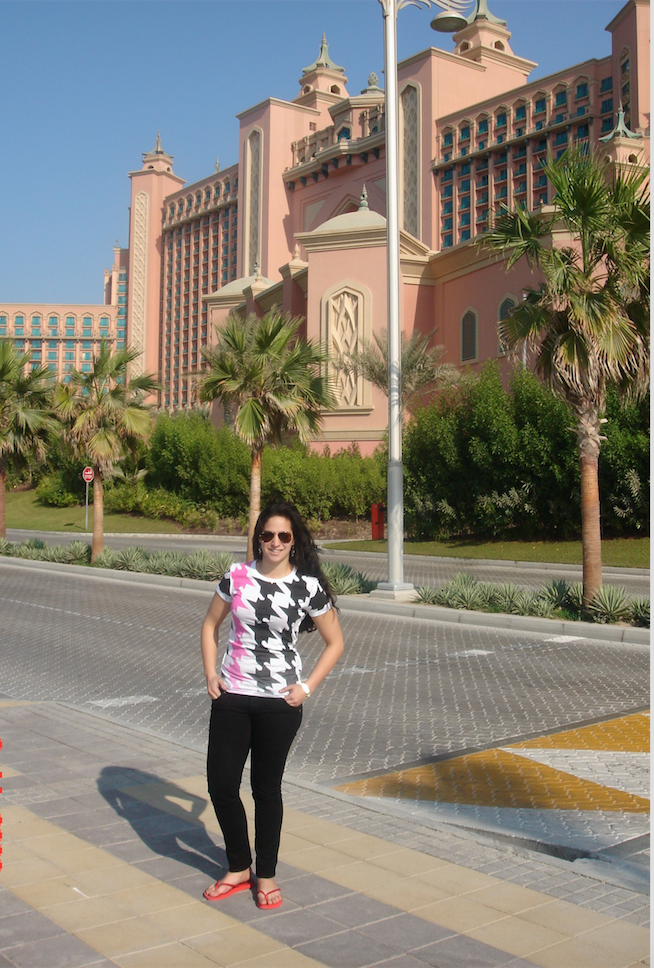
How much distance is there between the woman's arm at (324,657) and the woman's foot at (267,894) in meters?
0.76

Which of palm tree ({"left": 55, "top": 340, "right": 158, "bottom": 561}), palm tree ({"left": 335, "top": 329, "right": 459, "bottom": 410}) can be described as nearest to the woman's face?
palm tree ({"left": 55, "top": 340, "right": 158, "bottom": 561})

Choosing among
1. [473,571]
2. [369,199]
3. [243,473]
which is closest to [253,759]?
[473,571]

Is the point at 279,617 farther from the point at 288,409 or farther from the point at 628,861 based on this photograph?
the point at 288,409

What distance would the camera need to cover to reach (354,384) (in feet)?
139

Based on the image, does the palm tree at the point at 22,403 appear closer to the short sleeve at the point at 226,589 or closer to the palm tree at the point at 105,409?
the palm tree at the point at 105,409

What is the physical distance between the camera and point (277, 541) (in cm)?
404

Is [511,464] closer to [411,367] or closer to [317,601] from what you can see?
[411,367]

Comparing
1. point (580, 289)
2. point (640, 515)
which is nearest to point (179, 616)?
point (580, 289)

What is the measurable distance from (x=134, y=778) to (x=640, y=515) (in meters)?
23.2

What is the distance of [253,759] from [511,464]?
85.7 ft

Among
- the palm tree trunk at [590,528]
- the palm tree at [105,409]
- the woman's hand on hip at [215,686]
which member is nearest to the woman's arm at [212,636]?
the woman's hand on hip at [215,686]

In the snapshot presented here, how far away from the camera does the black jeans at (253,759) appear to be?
394cm

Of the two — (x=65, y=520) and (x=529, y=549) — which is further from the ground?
(x=65, y=520)

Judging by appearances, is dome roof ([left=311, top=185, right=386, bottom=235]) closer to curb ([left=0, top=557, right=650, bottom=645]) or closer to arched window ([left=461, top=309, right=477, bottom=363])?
arched window ([left=461, top=309, right=477, bottom=363])
